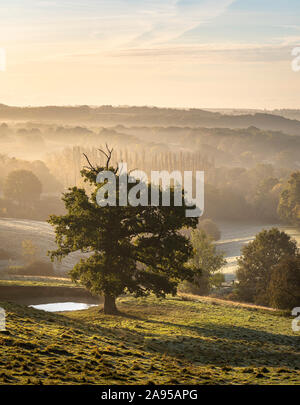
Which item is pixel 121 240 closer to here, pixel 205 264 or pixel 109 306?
pixel 109 306

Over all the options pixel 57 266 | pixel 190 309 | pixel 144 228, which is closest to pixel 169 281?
pixel 144 228

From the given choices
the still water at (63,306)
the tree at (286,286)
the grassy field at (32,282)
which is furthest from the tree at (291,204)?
the still water at (63,306)

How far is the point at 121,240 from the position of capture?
46.9m

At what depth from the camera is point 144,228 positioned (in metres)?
45.7

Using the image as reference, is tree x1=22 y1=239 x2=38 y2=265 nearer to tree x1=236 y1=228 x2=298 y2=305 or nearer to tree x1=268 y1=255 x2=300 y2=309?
tree x1=236 y1=228 x2=298 y2=305

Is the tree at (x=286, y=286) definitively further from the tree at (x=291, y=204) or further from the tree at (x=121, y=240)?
the tree at (x=291, y=204)

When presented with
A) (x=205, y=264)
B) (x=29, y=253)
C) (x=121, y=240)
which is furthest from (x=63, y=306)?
(x=29, y=253)

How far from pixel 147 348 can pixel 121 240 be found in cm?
1368

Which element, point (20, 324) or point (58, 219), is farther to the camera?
point (58, 219)

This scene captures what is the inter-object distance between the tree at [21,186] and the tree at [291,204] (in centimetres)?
8011
